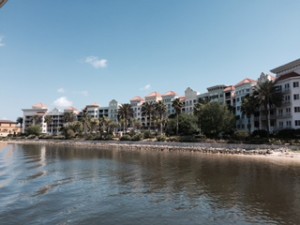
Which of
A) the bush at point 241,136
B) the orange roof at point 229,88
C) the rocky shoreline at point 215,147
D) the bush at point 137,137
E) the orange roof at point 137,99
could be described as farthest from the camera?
the orange roof at point 137,99

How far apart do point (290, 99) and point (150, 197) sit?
65.5 meters

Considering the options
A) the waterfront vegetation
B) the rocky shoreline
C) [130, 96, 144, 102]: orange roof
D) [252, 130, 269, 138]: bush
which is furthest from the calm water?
[130, 96, 144, 102]: orange roof

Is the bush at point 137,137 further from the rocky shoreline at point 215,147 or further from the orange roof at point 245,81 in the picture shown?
the orange roof at point 245,81

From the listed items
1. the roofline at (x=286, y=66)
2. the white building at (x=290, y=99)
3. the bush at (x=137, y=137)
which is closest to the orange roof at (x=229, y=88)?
the roofline at (x=286, y=66)

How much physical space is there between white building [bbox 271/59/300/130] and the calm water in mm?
41279

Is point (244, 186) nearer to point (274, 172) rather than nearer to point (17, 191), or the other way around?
point (274, 172)

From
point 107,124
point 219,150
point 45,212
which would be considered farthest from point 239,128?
point 45,212

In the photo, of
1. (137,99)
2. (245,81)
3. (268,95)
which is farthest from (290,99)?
(137,99)

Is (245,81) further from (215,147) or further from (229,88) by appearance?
(215,147)

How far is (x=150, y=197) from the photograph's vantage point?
26859 millimetres

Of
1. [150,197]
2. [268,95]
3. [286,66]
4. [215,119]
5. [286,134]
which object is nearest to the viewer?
[150,197]

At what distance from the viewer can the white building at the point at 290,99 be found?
76688 millimetres

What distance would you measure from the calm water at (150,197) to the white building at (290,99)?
135 ft

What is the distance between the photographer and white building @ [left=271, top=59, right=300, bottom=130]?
7669 centimetres
